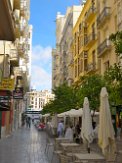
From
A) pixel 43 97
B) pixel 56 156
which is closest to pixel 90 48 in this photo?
pixel 56 156

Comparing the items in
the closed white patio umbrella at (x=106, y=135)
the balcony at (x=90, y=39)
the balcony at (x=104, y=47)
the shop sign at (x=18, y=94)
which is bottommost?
the closed white patio umbrella at (x=106, y=135)

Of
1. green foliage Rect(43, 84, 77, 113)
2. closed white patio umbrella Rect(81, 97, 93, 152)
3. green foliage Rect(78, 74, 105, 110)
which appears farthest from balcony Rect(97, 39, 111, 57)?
closed white patio umbrella Rect(81, 97, 93, 152)

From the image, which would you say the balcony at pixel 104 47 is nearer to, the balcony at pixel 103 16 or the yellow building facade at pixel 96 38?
the yellow building facade at pixel 96 38

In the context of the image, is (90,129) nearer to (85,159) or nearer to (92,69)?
(85,159)

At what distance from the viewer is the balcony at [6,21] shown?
13.8 meters

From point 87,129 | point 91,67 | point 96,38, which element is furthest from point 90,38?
point 87,129

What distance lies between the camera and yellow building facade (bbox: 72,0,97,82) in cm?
4573

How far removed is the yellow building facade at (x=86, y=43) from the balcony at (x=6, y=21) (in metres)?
26.3

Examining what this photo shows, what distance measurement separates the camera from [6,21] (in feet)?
50.4

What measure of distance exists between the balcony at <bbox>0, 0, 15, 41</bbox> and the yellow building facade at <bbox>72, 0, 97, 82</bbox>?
26.3 m

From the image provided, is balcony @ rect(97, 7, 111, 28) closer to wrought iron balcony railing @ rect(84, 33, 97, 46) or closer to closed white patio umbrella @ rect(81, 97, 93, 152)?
wrought iron balcony railing @ rect(84, 33, 97, 46)

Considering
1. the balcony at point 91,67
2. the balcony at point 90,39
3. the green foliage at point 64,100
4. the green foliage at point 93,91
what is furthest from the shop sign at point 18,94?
the balcony at point 90,39

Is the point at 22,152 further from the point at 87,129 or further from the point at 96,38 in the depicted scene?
the point at 96,38

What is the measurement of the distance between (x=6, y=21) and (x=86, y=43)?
34.9m
